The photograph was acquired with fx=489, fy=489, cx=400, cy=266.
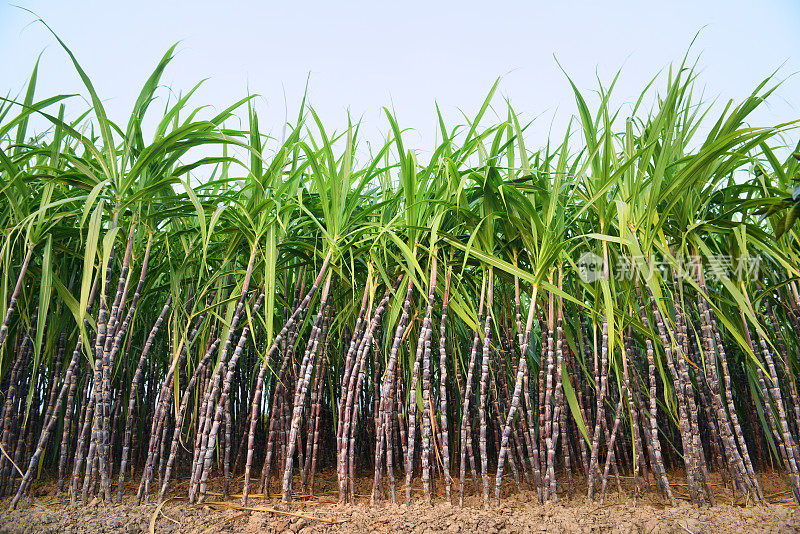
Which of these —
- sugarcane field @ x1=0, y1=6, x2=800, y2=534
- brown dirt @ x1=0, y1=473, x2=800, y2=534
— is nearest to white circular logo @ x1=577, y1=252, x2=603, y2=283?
sugarcane field @ x1=0, y1=6, x2=800, y2=534

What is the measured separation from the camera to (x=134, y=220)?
1445 millimetres

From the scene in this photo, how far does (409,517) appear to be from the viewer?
1.30m

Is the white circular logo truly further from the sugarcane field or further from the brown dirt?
the brown dirt

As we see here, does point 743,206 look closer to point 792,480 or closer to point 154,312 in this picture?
point 792,480

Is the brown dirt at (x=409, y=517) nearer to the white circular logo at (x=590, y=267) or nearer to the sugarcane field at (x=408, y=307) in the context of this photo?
the sugarcane field at (x=408, y=307)

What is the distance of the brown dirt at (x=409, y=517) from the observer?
1.24 meters

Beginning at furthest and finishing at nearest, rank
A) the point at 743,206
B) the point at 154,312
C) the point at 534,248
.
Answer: the point at 154,312 → the point at 534,248 → the point at 743,206

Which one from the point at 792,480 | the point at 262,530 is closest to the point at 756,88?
the point at 792,480

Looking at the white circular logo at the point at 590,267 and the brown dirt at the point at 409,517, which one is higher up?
the white circular logo at the point at 590,267

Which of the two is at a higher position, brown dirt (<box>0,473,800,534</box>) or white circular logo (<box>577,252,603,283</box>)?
white circular logo (<box>577,252,603,283</box>)

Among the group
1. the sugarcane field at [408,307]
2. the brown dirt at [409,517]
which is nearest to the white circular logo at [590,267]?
the sugarcane field at [408,307]

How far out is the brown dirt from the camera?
1244 mm

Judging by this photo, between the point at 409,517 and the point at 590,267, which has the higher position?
the point at 590,267

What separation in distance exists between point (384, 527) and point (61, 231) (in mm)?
1290
